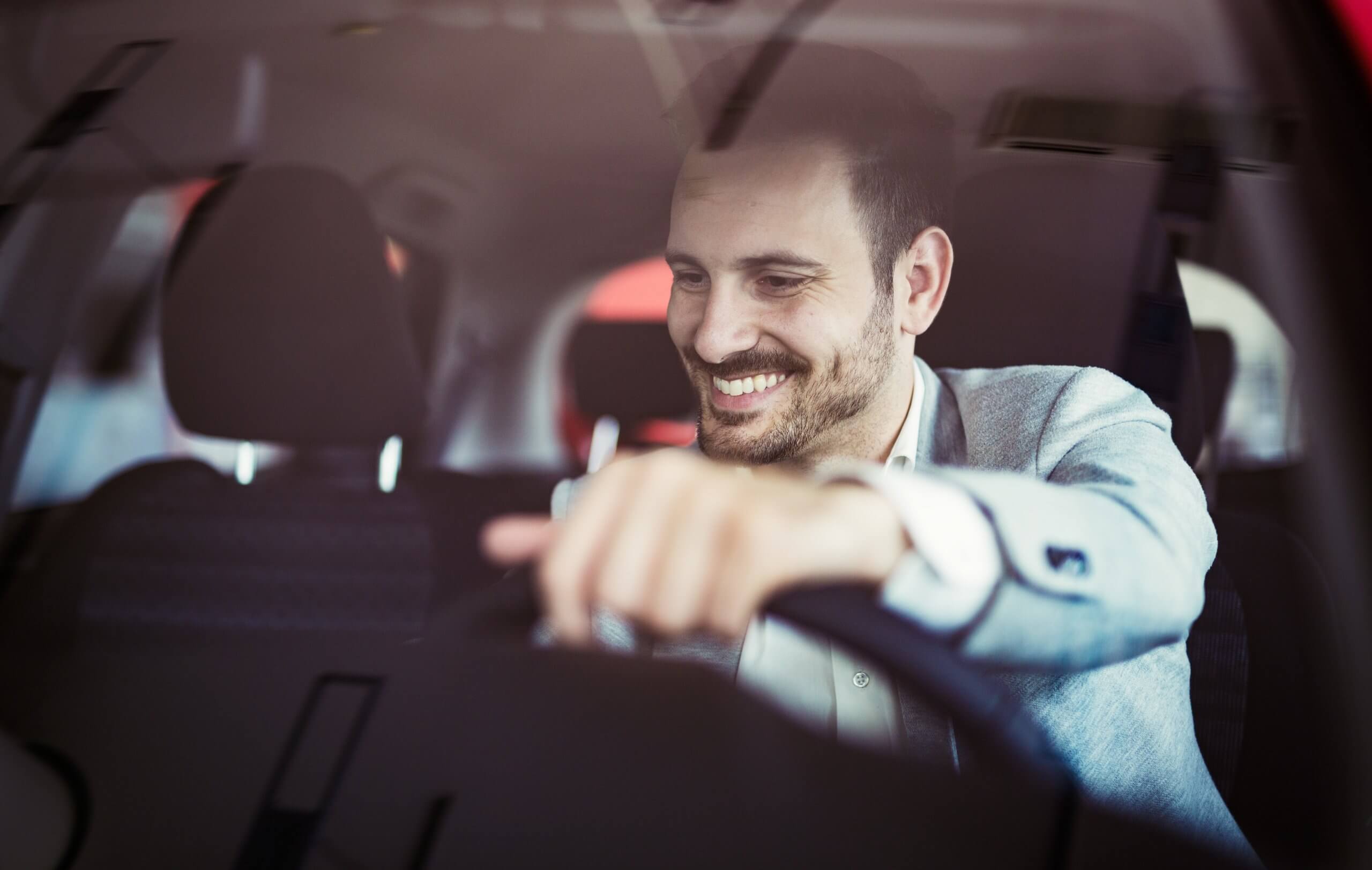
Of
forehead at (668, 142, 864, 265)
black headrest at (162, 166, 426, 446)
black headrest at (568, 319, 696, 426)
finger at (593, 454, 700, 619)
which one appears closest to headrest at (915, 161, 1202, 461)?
forehead at (668, 142, 864, 265)

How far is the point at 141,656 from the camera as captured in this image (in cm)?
94

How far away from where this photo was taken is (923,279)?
894mm

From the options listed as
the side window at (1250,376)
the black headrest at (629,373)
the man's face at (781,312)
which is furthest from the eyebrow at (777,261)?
the side window at (1250,376)

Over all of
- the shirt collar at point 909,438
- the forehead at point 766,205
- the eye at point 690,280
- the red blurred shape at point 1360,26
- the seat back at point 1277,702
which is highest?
the red blurred shape at point 1360,26

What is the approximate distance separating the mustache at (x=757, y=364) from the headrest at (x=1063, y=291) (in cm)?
13

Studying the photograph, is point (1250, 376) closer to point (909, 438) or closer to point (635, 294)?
point (909, 438)

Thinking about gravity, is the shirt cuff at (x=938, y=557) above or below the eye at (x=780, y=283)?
below

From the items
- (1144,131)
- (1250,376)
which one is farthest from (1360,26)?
(1250,376)

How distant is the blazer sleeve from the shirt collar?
0.05 metres

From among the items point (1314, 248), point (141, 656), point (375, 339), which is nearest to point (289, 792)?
point (141, 656)

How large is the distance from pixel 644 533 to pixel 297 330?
517 mm

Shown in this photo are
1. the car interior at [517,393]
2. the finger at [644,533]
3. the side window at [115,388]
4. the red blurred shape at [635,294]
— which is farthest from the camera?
the side window at [115,388]

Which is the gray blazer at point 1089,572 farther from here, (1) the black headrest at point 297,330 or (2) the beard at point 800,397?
(1) the black headrest at point 297,330

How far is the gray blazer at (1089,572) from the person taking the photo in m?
0.73
